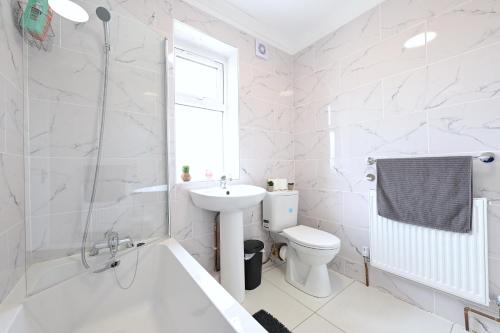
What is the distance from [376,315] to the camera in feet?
4.51

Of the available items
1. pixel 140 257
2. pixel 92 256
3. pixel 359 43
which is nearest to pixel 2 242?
pixel 92 256

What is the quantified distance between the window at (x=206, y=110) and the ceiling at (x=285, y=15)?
0.28 metres

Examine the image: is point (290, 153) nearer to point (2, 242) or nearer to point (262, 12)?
point (262, 12)

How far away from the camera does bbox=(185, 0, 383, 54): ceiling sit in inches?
66.8

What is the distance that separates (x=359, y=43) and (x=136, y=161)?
196 cm

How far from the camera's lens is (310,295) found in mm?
1591

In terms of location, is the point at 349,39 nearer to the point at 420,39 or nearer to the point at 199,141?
the point at 420,39

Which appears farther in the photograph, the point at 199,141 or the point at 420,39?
the point at 199,141

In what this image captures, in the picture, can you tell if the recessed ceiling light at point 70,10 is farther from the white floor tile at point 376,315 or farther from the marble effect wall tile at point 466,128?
the white floor tile at point 376,315

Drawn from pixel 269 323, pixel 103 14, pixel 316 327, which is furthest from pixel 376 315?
pixel 103 14

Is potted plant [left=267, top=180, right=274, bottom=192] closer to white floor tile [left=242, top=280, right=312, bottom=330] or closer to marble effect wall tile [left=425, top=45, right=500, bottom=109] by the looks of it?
white floor tile [left=242, top=280, right=312, bottom=330]

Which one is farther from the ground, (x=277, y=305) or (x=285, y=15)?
(x=285, y=15)

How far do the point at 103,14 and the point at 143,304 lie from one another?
1.75 metres

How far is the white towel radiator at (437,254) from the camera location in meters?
1.14
